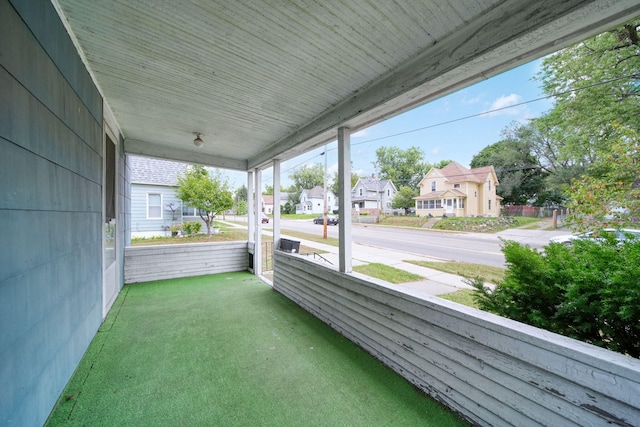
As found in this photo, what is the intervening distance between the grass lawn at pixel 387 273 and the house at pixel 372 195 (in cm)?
121

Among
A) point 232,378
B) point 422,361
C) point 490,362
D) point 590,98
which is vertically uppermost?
point 590,98

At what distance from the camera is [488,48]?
142 centimetres

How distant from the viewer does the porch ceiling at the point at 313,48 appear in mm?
1357

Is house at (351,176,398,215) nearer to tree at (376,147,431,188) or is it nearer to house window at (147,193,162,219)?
tree at (376,147,431,188)

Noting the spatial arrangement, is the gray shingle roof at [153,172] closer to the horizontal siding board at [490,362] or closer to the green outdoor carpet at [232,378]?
the green outdoor carpet at [232,378]

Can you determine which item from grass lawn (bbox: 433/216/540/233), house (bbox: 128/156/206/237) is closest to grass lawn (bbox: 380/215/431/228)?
grass lawn (bbox: 433/216/540/233)

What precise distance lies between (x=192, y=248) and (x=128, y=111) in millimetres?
2769

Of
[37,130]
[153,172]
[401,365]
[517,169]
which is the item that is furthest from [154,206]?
[517,169]

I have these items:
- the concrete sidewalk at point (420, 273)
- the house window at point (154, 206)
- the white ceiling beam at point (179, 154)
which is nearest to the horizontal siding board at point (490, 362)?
the concrete sidewalk at point (420, 273)

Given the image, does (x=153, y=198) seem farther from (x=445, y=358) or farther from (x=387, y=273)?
(x=445, y=358)

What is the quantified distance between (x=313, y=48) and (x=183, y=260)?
468 cm

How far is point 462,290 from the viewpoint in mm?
2969

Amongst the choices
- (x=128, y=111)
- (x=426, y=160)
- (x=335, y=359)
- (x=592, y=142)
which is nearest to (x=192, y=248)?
(x=128, y=111)

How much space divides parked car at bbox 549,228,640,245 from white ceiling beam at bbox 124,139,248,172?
16.5ft
